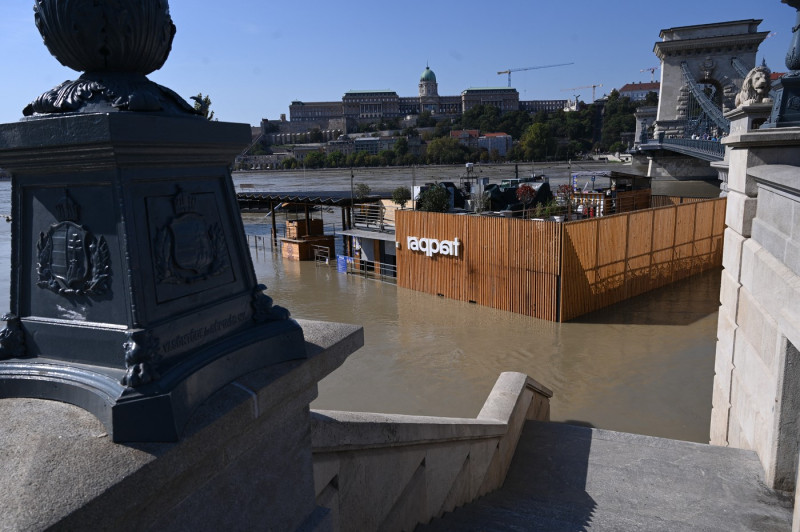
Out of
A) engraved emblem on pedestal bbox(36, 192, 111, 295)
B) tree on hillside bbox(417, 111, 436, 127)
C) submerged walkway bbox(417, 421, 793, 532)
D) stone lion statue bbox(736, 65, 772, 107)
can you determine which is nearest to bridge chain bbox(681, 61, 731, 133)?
stone lion statue bbox(736, 65, 772, 107)

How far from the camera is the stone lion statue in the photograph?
704 centimetres

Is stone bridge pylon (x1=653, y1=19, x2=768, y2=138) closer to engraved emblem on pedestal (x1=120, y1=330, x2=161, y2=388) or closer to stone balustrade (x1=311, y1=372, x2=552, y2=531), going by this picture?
stone balustrade (x1=311, y1=372, x2=552, y2=531)

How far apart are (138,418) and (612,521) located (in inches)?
173

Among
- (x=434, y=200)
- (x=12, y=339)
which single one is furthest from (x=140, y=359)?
(x=434, y=200)

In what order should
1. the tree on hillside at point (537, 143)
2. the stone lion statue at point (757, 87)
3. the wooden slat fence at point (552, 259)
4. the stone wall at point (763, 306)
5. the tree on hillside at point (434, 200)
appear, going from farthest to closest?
the tree on hillside at point (537, 143) < the tree on hillside at point (434, 200) < the wooden slat fence at point (552, 259) < the stone lion statue at point (757, 87) < the stone wall at point (763, 306)

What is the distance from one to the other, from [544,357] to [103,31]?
14.1 meters

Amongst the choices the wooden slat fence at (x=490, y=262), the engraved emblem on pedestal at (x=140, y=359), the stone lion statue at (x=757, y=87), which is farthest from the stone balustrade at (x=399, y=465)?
the wooden slat fence at (x=490, y=262)

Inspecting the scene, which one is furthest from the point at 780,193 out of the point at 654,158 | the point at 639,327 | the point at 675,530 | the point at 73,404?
the point at 654,158

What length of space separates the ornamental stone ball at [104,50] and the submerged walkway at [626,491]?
3553 mm

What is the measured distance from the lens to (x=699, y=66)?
55281 millimetres

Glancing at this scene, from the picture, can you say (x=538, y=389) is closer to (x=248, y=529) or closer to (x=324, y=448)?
(x=324, y=448)

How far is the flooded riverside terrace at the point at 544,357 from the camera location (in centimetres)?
1212

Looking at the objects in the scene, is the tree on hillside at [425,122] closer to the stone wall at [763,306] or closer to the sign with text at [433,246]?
the sign with text at [433,246]

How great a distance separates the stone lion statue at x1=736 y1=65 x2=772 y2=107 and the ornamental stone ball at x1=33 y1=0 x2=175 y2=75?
701cm
